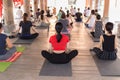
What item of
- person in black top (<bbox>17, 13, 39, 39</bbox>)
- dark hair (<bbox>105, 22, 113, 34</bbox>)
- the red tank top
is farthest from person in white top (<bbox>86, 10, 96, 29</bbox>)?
the red tank top

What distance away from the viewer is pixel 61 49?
484 centimetres

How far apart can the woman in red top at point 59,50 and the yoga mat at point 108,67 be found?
700 mm

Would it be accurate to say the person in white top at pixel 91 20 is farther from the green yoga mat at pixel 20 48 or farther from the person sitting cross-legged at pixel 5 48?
the person sitting cross-legged at pixel 5 48

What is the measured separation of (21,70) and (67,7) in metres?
19.2

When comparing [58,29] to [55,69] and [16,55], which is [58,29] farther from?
[16,55]

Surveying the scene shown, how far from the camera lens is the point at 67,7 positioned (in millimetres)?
23406

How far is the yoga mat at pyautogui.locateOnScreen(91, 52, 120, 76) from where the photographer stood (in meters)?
4.52

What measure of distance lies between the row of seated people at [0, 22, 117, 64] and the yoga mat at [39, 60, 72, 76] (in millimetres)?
118

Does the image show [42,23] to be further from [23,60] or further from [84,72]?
[84,72]

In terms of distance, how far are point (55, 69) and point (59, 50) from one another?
0.44m

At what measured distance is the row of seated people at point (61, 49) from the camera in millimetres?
4797

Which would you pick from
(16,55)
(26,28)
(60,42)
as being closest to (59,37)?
(60,42)

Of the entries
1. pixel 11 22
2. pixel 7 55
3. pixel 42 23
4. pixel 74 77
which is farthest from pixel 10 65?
pixel 42 23

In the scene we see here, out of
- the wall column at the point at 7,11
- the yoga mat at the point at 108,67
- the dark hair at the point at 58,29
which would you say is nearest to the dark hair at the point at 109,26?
the yoga mat at the point at 108,67
